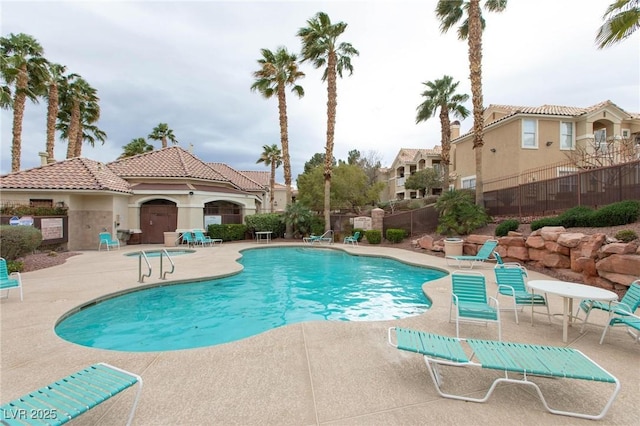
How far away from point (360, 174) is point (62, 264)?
22.4m

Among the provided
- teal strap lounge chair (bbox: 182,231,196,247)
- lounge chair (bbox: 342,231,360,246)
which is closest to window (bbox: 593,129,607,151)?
lounge chair (bbox: 342,231,360,246)

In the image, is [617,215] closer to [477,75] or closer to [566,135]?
[477,75]

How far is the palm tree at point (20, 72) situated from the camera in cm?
2055

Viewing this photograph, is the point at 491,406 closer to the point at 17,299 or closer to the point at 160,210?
the point at 17,299

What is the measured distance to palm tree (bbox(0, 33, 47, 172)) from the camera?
20.5 metres

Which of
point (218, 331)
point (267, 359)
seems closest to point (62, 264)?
point (218, 331)

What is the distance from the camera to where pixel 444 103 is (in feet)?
79.3

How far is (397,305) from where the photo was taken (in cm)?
793

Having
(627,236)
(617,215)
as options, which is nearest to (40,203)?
(627,236)

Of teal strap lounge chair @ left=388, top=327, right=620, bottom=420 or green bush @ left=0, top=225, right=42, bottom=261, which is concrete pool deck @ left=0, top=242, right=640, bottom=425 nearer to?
teal strap lounge chair @ left=388, top=327, right=620, bottom=420

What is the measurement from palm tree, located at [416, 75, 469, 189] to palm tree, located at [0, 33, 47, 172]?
3036cm

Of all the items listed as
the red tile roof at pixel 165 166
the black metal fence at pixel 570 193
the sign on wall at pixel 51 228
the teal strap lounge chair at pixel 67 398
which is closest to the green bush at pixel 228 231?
the red tile roof at pixel 165 166

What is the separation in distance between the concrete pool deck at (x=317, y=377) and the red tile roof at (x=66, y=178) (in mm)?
13871

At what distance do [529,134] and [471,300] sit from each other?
19.0 m
